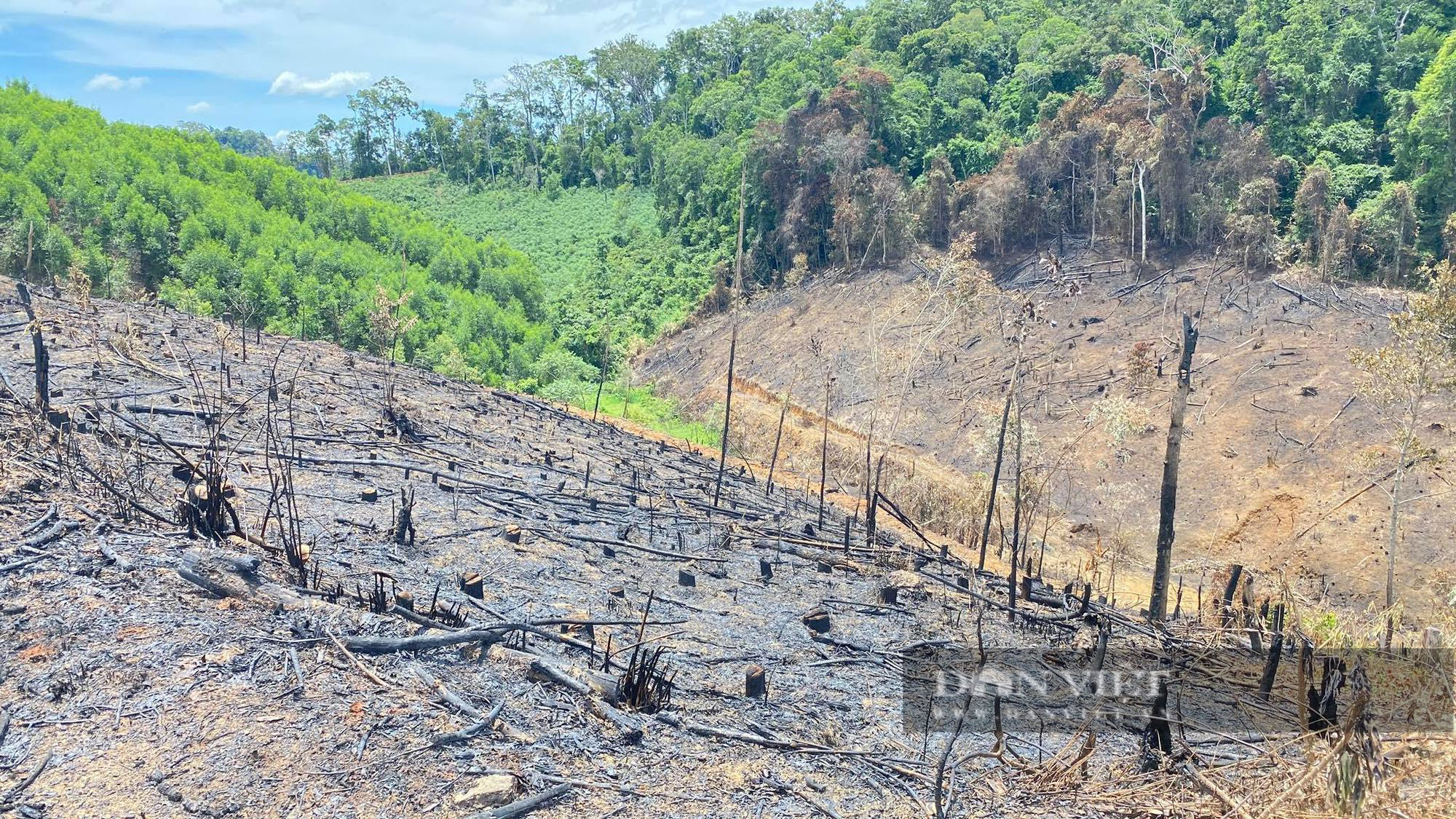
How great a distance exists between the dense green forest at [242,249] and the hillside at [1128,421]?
32.6ft

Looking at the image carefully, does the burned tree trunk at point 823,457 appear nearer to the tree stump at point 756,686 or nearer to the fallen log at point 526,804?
the tree stump at point 756,686

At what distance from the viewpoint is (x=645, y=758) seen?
485cm

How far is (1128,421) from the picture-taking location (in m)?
16.7

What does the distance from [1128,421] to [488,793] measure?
50.5 ft

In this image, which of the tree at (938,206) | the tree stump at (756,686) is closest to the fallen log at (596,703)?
the tree stump at (756,686)

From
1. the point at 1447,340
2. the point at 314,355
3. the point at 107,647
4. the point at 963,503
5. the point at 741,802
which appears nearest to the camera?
the point at 741,802

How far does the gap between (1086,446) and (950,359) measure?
258 inches

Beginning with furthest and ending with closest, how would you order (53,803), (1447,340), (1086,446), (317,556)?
(1086,446) < (1447,340) < (317,556) < (53,803)

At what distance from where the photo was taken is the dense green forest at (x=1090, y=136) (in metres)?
29.1

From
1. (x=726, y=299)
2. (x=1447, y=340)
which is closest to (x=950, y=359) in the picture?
(x=726, y=299)

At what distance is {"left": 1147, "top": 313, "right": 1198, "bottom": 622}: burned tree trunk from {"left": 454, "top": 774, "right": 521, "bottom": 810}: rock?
29.5 feet

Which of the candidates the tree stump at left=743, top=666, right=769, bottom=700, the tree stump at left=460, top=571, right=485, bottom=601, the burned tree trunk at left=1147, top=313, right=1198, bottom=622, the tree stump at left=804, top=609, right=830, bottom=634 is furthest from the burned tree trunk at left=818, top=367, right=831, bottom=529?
the tree stump at left=743, top=666, right=769, bottom=700

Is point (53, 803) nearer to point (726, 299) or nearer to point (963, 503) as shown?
point (963, 503)

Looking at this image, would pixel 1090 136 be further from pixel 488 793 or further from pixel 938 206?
pixel 488 793
